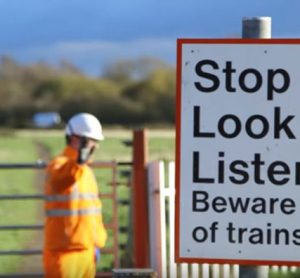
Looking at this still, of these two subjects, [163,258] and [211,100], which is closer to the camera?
[211,100]

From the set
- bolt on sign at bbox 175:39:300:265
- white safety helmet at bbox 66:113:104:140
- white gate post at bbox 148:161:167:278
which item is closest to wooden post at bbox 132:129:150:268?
white gate post at bbox 148:161:167:278

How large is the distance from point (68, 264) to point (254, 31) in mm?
5170

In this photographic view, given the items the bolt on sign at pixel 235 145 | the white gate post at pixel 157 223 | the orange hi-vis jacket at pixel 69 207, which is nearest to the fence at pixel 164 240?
the white gate post at pixel 157 223

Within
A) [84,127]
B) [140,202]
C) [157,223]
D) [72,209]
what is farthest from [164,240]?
[84,127]

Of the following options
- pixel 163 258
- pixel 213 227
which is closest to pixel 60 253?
pixel 163 258

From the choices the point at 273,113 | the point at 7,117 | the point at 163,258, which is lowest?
the point at 163,258

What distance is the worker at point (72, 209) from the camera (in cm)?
1004

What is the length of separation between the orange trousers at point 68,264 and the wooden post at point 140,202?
431 centimetres

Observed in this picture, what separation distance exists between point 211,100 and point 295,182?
0.49 meters

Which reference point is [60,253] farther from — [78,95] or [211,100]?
[78,95]

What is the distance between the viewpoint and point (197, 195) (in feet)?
17.3

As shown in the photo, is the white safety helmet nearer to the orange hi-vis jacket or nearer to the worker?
the worker

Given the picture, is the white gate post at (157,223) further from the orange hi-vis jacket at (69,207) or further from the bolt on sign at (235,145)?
the bolt on sign at (235,145)

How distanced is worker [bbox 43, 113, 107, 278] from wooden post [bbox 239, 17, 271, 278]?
15.9 feet
